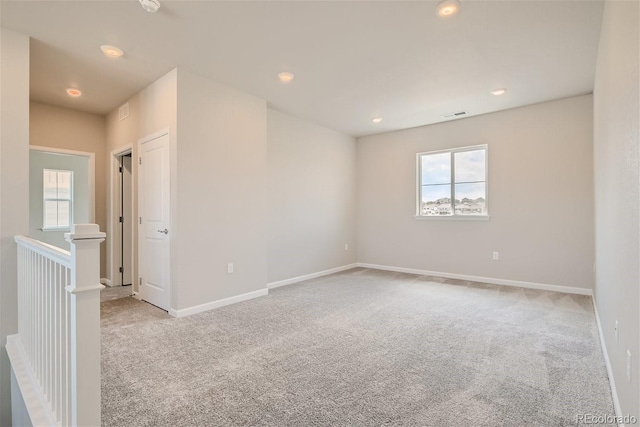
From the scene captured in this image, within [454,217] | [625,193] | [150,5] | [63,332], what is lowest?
[63,332]

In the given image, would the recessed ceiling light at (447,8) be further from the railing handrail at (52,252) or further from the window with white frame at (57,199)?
the window with white frame at (57,199)

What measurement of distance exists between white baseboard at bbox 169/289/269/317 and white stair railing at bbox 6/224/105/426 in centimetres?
126

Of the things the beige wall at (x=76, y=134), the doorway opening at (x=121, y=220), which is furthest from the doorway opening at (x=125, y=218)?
the beige wall at (x=76, y=134)

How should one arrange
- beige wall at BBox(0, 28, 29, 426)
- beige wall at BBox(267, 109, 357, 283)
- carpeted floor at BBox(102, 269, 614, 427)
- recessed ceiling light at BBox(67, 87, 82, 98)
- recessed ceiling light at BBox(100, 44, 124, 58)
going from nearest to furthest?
carpeted floor at BBox(102, 269, 614, 427)
beige wall at BBox(0, 28, 29, 426)
recessed ceiling light at BBox(100, 44, 124, 58)
recessed ceiling light at BBox(67, 87, 82, 98)
beige wall at BBox(267, 109, 357, 283)

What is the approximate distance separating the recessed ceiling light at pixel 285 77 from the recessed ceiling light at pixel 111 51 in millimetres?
1574

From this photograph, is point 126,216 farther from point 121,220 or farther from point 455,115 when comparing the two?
point 455,115

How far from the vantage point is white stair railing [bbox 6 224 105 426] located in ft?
4.25

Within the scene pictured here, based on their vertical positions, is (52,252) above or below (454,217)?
below

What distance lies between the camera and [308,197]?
5402mm

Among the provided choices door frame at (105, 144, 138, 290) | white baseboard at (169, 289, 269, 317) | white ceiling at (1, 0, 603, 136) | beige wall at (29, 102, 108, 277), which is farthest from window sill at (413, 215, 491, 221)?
beige wall at (29, 102, 108, 277)

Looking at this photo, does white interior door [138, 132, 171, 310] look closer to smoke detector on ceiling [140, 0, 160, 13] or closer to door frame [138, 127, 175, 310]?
door frame [138, 127, 175, 310]

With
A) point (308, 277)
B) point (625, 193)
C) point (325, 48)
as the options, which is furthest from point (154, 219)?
point (625, 193)

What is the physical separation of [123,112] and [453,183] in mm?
5221

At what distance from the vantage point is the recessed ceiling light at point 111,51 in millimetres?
2934
